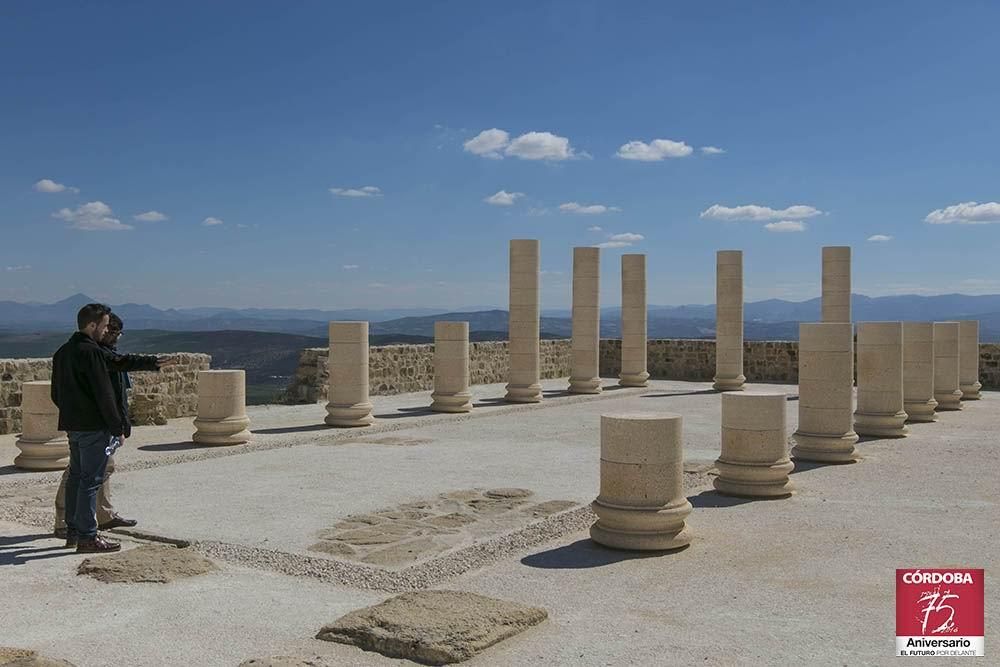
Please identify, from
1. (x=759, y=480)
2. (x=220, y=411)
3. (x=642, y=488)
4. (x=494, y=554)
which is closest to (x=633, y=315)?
(x=220, y=411)

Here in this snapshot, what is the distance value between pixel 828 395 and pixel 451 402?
8.63 metres

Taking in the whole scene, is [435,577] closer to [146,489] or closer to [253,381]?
[146,489]

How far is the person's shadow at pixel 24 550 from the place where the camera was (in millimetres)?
7473

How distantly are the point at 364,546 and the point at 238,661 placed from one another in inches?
107

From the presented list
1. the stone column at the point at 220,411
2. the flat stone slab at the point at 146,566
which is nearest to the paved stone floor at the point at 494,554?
the flat stone slab at the point at 146,566

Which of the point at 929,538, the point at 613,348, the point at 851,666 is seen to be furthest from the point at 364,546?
the point at 613,348

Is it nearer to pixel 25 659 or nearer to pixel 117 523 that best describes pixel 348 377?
pixel 117 523

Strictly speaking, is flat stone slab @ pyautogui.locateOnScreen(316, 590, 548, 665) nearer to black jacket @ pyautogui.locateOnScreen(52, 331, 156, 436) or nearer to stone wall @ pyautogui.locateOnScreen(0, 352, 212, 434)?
black jacket @ pyautogui.locateOnScreen(52, 331, 156, 436)

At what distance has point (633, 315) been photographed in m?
26.8

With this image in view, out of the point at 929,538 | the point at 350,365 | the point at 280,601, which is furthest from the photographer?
the point at 350,365

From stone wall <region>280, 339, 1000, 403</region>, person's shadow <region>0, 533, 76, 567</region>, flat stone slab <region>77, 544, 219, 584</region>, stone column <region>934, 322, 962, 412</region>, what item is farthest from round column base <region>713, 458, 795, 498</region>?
stone wall <region>280, 339, 1000, 403</region>

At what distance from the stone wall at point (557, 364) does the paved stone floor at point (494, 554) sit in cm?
755

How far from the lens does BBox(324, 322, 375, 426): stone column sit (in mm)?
16797

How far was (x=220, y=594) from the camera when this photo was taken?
653 centimetres
